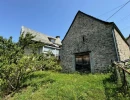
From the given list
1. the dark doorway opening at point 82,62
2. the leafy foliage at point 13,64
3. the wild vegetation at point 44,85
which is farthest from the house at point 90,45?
the leafy foliage at point 13,64

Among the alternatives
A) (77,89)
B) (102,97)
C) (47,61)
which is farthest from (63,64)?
(102,97)

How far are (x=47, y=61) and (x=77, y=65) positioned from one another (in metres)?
4.21

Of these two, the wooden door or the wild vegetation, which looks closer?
the wild vegetation

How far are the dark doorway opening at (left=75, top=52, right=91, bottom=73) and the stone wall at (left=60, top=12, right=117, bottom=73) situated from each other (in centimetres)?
39

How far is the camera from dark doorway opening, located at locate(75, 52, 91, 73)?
1122cm

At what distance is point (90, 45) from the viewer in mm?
11141

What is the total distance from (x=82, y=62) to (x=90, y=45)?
2009 mm

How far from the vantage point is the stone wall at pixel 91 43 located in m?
10.1

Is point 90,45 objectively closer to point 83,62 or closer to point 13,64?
point 83,62

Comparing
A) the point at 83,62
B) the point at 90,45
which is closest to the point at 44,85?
the point at 83,62

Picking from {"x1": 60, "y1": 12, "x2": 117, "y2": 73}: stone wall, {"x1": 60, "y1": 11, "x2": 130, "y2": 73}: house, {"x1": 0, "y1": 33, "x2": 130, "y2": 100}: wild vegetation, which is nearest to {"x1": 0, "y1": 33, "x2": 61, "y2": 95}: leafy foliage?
{"x1": 0, "y1": 33, "x2": 130, "y2": 100}: wild vegetation

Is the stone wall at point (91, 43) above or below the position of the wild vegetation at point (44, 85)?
above

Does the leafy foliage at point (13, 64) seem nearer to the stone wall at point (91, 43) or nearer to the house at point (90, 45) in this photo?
the house at point (90, 45)

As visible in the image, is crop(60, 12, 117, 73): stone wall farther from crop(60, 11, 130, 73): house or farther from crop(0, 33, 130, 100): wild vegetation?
crop(0, 33, 130, 100): wild vegetation
